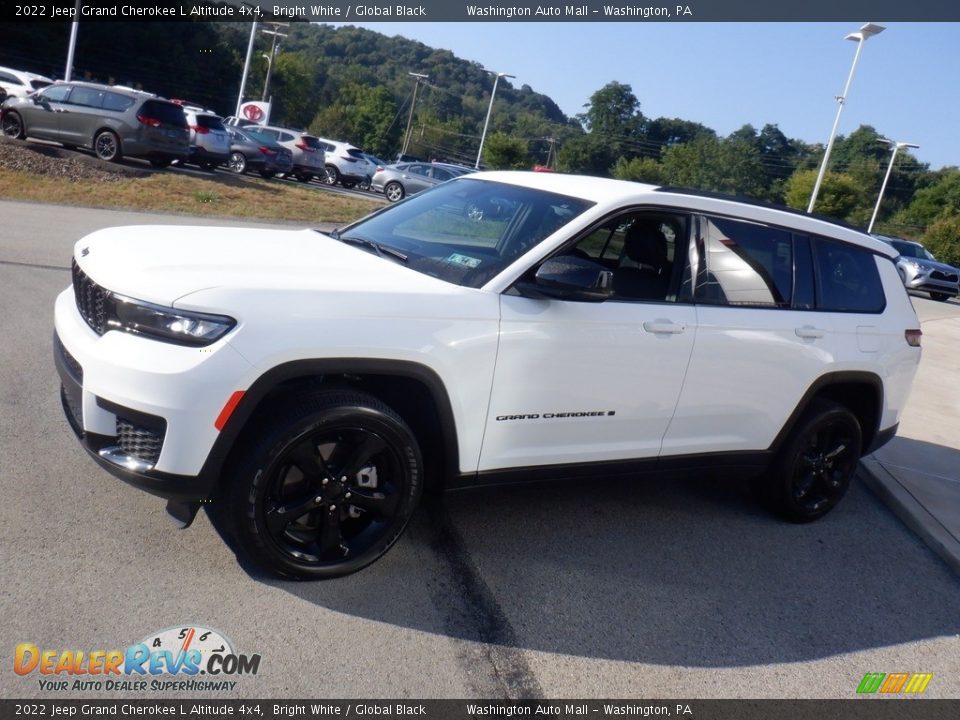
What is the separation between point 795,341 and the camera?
4.94 metres

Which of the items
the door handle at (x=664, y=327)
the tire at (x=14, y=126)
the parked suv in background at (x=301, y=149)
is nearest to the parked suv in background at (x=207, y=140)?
the tire at (x=14, y=126)

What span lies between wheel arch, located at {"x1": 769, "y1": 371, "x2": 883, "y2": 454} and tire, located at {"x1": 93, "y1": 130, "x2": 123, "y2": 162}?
55.9 ft

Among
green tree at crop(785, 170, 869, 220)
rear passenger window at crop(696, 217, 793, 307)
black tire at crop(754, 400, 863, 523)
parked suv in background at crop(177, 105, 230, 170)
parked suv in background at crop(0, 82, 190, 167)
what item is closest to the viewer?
Result: rear passenger window at crop(696, 217, 793, 307)

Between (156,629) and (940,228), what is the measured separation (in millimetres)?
49419

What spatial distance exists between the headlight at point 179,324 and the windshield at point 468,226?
111cm

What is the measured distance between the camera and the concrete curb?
550 centimetres

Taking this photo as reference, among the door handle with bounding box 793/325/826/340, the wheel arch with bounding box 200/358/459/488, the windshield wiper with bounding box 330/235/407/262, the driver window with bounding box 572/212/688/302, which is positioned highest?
the driver window with bounding box 572/212/688/302

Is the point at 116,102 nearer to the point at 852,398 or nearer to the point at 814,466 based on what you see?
the point at 852,398

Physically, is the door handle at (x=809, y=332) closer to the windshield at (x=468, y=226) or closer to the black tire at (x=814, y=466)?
the black tire at (x=814, y=466)

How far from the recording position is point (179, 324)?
329cm

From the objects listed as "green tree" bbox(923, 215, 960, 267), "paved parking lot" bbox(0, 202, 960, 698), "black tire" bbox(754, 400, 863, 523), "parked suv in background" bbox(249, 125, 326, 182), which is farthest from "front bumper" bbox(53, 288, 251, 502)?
"green tree" bbox(923, 215, 960, 267)

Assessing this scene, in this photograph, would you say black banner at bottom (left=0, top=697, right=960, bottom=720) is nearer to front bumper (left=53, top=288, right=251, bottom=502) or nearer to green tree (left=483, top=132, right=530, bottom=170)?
front bumper (left=53, top=288, right=251, bottom=502)

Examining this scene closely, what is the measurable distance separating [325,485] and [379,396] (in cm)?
49

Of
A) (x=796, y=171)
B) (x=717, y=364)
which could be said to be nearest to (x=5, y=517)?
(x=717, y=364)
